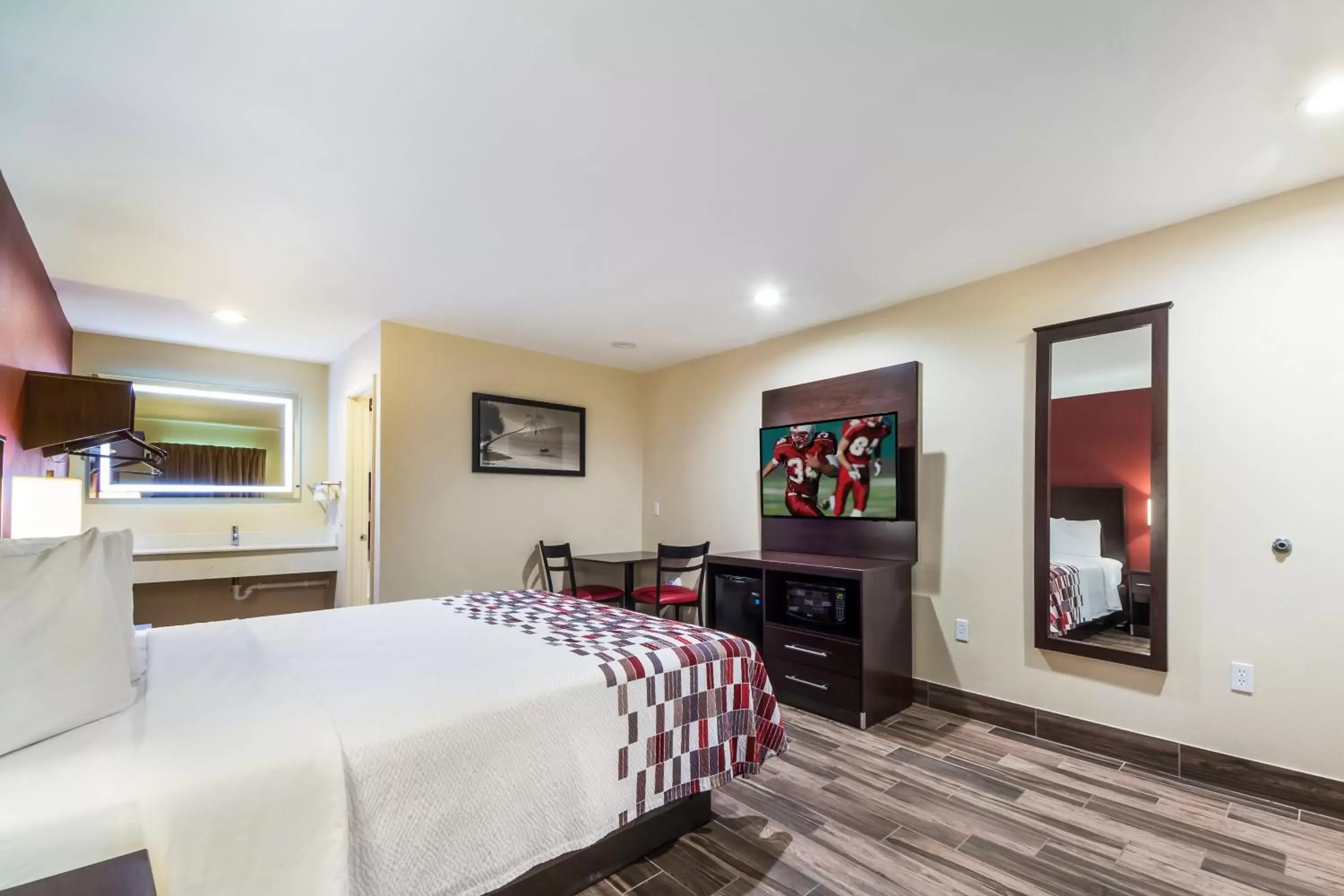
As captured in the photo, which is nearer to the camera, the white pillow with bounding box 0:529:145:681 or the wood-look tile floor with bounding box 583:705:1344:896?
the white pillow with bounding box 0:529:145:681

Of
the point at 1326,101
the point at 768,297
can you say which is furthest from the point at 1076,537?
the point at 768,297

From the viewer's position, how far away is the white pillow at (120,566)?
1.38 m

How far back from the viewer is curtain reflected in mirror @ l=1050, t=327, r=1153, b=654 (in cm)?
278

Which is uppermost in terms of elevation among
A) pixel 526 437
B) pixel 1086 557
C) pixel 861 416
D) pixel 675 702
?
pixel 861 416

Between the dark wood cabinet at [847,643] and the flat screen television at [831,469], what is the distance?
1.17 ft

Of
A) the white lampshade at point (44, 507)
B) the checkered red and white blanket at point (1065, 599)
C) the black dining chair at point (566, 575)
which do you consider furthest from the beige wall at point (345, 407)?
the checkered red and white blanket at point (1065, 599)

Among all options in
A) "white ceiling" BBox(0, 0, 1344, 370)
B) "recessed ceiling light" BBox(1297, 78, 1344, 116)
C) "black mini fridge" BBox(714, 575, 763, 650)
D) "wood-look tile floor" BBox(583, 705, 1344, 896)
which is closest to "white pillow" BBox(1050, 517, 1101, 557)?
"wood-look tile floor" BBox(583, 705, 1344, 896)

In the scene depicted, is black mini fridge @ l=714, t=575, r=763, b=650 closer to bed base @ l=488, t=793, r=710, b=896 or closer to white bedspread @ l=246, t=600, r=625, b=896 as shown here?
bed base @ l=488, t=793, r=710, b=896

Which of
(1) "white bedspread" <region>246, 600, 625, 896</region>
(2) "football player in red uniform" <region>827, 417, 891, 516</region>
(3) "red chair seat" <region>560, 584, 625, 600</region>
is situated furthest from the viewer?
(3) "red chair seat" <region>560, 584, 625, 600</region>

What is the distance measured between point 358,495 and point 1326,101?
18.1 feet

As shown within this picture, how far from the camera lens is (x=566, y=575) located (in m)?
4.98

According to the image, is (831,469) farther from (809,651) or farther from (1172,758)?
(1172,758)

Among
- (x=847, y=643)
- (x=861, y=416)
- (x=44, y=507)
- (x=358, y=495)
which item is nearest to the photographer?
(x=44, y=507)

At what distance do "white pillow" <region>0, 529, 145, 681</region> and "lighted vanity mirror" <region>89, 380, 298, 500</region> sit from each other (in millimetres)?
3271
